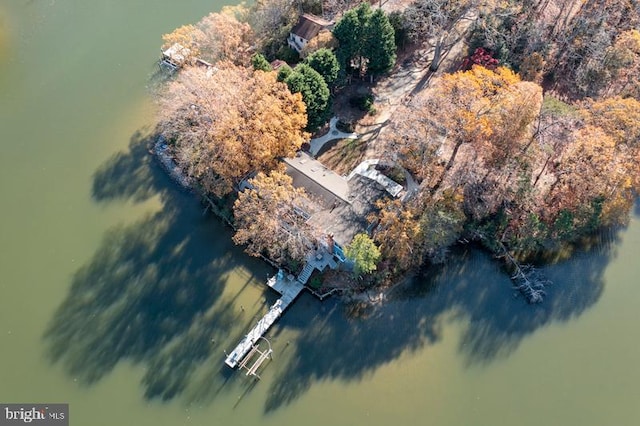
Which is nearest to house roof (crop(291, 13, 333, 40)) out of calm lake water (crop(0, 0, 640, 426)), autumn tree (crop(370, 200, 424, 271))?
calm lake water (crop(0, 0, 640, 426))

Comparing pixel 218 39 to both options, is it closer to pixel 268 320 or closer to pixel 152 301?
pixel 152 301

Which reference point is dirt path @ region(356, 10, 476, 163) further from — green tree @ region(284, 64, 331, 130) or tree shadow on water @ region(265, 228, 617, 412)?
tree shadow on water @ region(265, 228, 617, 412)

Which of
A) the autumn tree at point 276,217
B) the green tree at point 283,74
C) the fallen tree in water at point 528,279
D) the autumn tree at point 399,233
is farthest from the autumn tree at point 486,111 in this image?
the autumn tree at point 276,217

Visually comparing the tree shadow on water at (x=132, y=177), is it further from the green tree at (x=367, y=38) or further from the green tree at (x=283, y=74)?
the green tree at (x=367, y=38)

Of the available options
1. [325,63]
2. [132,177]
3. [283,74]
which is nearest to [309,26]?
[325,63]

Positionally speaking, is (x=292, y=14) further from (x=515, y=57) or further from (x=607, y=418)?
(x=607, y=418)

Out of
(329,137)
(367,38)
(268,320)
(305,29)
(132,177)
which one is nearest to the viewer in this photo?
(268,320)

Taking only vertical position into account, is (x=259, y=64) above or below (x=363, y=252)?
above
